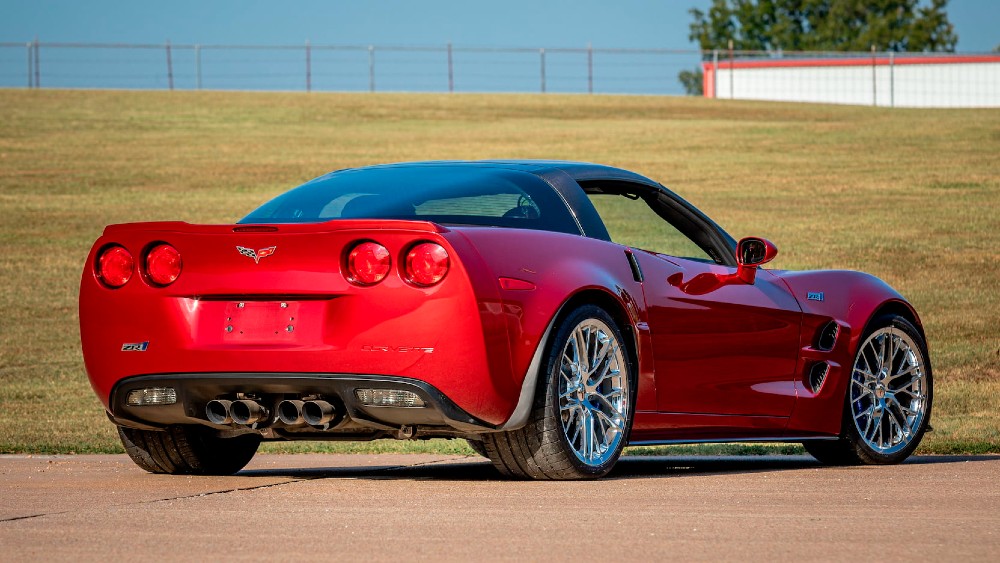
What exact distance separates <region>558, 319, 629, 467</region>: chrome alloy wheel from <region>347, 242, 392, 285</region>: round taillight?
2.59 feet

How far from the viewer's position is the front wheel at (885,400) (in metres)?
7.95

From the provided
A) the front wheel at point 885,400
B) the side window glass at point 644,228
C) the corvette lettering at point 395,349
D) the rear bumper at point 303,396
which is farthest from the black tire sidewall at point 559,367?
the front wheel at point 885,400

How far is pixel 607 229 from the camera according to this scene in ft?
22.8

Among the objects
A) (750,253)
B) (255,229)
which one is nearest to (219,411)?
(255,229)

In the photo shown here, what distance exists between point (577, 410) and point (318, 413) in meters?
1.04

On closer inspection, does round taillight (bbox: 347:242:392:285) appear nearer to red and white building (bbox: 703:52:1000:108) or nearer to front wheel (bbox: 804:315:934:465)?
front wheel (bbox: 804:315:934:465)

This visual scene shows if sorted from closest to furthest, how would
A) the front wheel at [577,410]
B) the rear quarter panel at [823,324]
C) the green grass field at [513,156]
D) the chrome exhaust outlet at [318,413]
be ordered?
the chrome exhaust outlet at [318,413], the front wheel at [577,410], the rear quarter panel at [823,324], the green grass field at [513,156]

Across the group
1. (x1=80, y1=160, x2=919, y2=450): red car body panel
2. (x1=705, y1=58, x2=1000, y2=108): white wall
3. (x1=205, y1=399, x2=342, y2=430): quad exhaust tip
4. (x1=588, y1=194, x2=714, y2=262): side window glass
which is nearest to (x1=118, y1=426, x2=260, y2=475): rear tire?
(x1=80, y1=160, x2=919, y2=450): red car body panel

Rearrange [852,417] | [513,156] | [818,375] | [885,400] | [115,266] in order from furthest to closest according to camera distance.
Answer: [513,156], [885,400], [852,417], [818,375], [115,266]

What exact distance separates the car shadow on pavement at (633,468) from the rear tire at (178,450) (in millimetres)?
162

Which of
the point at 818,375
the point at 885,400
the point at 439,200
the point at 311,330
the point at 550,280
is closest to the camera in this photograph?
the point at 311,330

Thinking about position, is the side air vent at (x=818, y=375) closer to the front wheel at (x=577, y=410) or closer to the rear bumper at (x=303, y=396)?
the front wheel at (x=577, y=410)

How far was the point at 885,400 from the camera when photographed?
8.11 metres

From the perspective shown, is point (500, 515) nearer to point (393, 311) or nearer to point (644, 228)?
point (393, 311)
